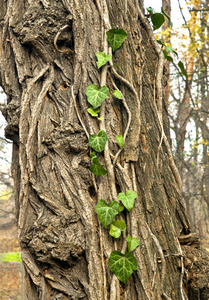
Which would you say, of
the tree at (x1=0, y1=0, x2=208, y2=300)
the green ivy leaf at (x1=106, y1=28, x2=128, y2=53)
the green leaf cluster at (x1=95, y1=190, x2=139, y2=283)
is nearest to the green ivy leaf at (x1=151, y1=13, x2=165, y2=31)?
the tree at (x1=0, y1=0, x2=208, y2=300)

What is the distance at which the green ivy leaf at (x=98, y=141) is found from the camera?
1.30 meters

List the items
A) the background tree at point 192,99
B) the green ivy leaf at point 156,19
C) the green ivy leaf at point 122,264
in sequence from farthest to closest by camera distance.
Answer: the background tree at point 192,99
the green ivy leaf at point 156,19
the green ivy leaf at point 122,264

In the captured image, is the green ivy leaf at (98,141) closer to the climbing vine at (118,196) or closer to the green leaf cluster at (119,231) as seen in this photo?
the climbing vine at (118,196)

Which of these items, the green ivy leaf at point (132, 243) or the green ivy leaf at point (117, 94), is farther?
the green ivy leaf at point (117, 94)

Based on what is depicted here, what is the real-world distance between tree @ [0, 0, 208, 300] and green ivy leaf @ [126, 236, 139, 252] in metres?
0.03

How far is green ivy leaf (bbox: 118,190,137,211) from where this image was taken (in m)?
1.26

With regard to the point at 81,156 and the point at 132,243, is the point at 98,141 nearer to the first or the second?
the point at 81,156

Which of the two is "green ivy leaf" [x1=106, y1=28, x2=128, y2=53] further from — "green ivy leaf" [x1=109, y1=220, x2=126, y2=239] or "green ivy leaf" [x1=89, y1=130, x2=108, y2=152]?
"green ivy leaf" [x1=109, y1=220, x2=126, y2=239]

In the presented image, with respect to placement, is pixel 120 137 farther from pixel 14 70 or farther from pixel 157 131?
pixel 14 70

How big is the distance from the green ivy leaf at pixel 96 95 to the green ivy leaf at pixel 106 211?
1.63 feet

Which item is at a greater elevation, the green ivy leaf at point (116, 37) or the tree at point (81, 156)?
the green ivy leaf at point (116, 37)

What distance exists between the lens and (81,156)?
1324 millimetres

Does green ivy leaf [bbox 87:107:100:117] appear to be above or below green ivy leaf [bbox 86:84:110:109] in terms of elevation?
below

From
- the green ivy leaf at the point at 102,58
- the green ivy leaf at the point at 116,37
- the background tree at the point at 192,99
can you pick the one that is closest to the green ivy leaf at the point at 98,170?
the green ivy leaf at the point at 102,58
